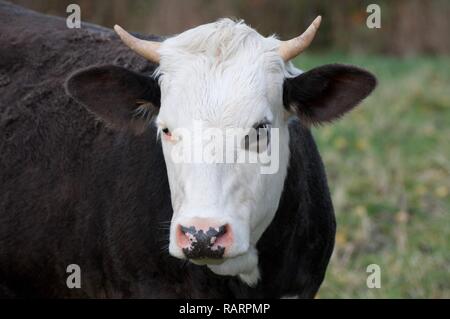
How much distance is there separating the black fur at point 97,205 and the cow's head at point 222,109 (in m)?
0.22

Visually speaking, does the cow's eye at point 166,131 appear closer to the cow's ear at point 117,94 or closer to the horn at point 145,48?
the cow's ear at point 117,94

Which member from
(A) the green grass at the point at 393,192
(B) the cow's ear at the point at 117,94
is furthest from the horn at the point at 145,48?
(A) the green grass at the point at 393,192

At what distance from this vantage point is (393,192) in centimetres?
874

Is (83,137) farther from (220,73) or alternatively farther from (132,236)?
(220,73)

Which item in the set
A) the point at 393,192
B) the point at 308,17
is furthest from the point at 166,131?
the point at 308,17

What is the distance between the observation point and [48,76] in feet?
17.7

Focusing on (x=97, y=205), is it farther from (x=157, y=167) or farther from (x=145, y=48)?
(x=145, y=48)

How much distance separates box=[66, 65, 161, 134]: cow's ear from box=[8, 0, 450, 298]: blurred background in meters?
2.44

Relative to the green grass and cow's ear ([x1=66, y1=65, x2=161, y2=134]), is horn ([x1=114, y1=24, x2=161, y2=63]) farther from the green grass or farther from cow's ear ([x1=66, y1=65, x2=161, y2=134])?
the green grass

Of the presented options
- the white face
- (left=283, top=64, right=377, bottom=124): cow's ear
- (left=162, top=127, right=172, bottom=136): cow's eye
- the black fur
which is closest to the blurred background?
the black fur

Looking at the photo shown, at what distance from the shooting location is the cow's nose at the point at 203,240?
3994mm

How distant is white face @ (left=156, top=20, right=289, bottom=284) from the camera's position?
4.09 meters
